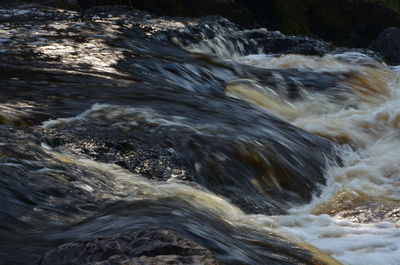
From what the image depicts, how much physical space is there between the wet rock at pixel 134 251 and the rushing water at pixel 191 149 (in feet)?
1.82

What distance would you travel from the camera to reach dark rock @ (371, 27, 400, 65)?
17.1 m

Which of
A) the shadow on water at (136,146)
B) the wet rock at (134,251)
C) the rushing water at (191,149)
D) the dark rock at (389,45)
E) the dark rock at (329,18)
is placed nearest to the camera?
the wet rock at (134,251)

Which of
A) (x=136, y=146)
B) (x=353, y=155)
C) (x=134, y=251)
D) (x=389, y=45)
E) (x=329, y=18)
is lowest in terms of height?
(x=329, y=18)

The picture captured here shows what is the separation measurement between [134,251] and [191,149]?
11.0 ft

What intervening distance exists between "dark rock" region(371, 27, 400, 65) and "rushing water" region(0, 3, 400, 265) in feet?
14.8

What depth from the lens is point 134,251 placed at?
323 centimetres

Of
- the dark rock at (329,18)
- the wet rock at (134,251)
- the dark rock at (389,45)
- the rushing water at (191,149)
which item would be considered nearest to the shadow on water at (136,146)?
the rushing water at (191,149)

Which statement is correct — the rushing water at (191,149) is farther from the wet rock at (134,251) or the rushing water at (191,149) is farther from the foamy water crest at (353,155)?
the wet rock at (134,251)

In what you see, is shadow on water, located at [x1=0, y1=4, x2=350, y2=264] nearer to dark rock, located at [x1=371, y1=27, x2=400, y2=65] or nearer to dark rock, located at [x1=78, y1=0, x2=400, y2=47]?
dark rock, located at [x1=371, y1=27, x2=400, y2=65]

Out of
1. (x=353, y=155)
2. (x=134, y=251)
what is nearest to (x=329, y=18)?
(x=353, y=155)

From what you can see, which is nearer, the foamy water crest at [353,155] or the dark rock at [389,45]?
the foamy water crest at [353,155]

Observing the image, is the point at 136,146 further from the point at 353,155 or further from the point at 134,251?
the point at 134,251

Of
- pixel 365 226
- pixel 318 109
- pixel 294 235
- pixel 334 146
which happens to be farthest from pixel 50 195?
pixel 318 109

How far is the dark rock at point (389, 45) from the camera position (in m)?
17.1
